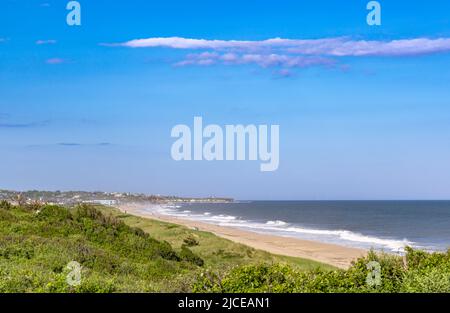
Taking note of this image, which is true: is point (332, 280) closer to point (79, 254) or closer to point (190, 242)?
point (79, 254)

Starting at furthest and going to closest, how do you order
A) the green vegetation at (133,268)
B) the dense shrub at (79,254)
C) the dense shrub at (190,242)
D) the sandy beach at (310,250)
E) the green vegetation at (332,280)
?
the sandy beach at (310,250), the dense shrub at (190,242), the dense shrub at (79,254), the green vegetation at (133,268), the green vegetation at (332,280)

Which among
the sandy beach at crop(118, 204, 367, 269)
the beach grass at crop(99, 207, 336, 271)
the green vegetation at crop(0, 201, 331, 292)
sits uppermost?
the green vegetation at crop(0, 201, 331, 292)

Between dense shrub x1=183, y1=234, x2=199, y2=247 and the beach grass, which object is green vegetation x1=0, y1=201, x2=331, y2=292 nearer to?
the beach grass

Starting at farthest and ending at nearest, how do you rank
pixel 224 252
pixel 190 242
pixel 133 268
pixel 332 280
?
1. pixel 190 242
2. pixel 224 252
3. pixel 133 268
4. pixel 332 280

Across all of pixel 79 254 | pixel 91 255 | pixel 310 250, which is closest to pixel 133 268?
pixel 91 255

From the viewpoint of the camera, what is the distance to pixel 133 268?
62.7ft

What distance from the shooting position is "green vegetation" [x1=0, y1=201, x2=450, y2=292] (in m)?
12.0

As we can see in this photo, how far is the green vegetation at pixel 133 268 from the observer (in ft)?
39.3

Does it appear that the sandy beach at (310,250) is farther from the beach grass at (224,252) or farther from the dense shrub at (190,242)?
the dense shrub at (190,242)

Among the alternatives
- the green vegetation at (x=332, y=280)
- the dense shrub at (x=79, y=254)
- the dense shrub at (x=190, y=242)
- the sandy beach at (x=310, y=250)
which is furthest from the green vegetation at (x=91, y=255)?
the sandy beach at (x=310, y=250)

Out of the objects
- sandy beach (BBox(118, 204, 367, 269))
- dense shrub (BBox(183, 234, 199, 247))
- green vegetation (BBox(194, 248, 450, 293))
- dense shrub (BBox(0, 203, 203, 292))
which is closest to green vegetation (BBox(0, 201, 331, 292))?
dense shrub (BBox(0, 203, 203, 292))

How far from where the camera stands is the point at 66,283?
38.5ft
